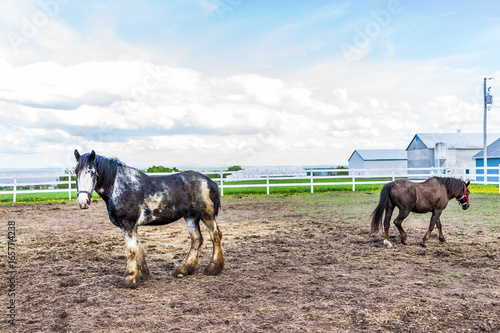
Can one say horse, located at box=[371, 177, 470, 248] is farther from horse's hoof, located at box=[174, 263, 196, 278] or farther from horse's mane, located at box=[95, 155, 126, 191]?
horse's mane, located at box=[95, 155, 126, 191]

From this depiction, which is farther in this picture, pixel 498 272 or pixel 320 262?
pixel 320 262

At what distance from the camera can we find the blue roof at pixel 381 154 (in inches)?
1955

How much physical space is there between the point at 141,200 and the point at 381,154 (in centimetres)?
4989

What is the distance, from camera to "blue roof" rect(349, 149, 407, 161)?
49656mm

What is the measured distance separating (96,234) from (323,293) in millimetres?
6803

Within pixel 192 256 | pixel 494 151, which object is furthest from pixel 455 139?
pixel 192 256

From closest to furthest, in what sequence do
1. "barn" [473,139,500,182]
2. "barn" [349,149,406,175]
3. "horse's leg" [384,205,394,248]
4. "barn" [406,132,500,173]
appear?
"horse's leg" [384,205,394,248], "barn" [473,139,500,182], "barn" [406,132,500,173], "barn" [349,149,406,175]

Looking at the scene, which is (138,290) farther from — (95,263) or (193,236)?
(95,263)

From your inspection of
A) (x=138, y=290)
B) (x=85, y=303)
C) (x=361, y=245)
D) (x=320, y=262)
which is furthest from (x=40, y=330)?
(x=361, y=245)

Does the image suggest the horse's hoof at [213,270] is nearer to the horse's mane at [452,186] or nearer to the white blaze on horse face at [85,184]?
the white blaze on horse face at [85,184]

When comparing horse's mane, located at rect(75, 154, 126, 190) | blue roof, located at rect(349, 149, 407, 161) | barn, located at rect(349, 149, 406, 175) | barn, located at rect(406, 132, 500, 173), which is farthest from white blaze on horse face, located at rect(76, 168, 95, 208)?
blue roof, located at rect(349, 149, 407, 161)

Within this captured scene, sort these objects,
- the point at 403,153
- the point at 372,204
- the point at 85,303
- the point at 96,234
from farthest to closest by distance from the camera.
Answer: the point at 403,153, the point at 372,204, the point at 96,234, the point at 85,303

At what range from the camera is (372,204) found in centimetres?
1509

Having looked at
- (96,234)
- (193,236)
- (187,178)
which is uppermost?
(187,178)
